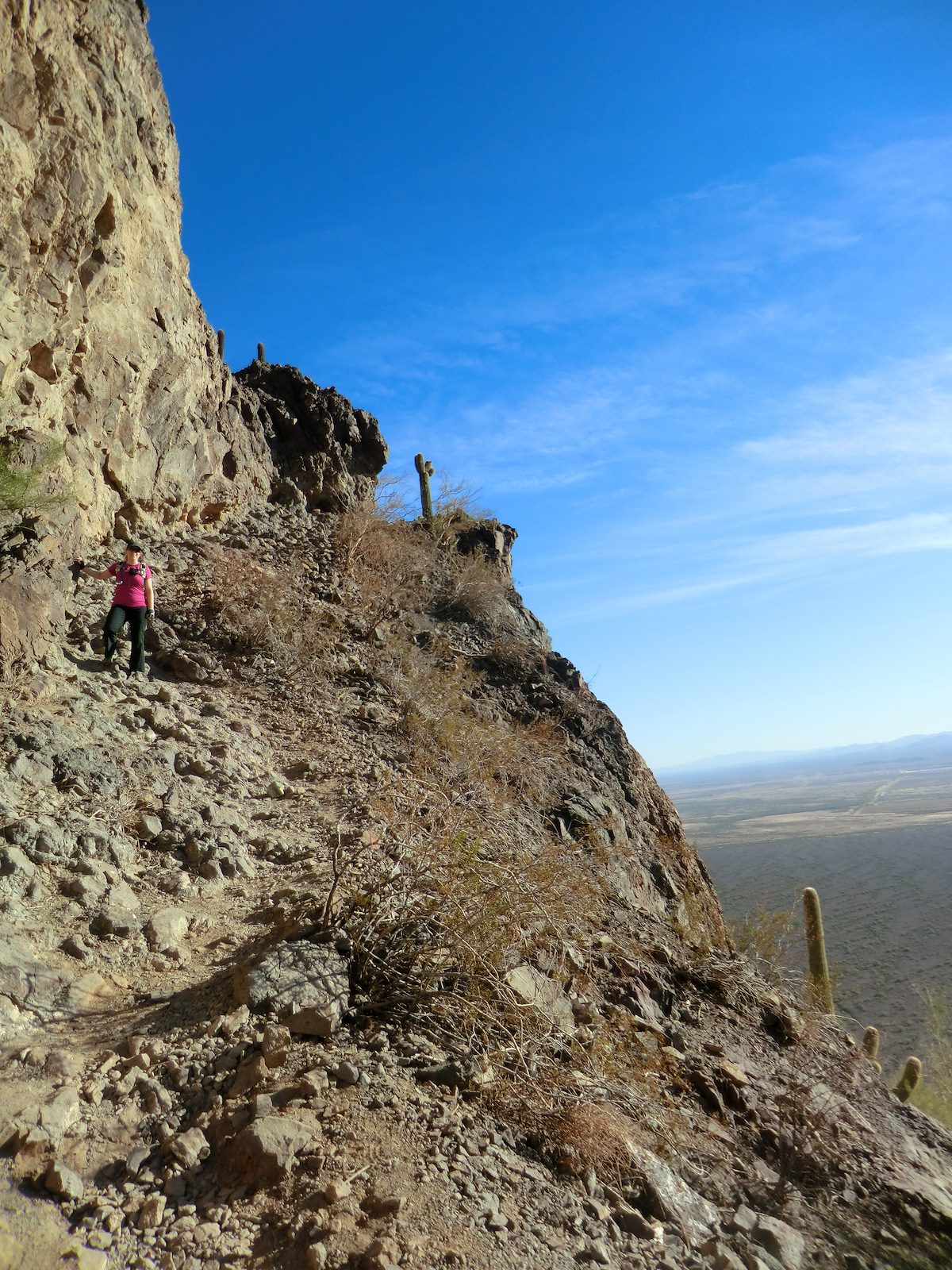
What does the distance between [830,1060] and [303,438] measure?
1315cm

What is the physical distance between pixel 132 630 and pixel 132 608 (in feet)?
0.78

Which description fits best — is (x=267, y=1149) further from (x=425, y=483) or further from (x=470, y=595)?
(x=425, y=483)

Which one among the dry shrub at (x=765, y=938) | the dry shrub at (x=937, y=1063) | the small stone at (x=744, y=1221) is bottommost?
the dry shrub at (x=937, y=1063)

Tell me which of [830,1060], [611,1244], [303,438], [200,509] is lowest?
[830,1060]

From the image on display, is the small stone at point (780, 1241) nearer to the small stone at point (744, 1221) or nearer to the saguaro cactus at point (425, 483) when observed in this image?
the small stone at point (744, 1221)

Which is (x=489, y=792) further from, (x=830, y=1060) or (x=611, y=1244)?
(x=611, y=1244)

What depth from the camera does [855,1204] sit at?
16.6ft

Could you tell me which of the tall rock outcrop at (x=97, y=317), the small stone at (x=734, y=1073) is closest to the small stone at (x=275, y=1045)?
the small stone at (x=734, y=1073)

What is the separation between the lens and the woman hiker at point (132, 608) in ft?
27.8

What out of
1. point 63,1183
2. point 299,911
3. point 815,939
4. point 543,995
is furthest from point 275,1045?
point 815,939

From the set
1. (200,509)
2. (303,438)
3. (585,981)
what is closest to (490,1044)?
(585,981)

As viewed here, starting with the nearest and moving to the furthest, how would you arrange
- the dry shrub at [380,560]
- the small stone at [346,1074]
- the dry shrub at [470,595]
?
the small stone at [346,1074], the dry shrub at [380,560], the dry shrub at [470,595]

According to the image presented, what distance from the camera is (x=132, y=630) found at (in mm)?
8727

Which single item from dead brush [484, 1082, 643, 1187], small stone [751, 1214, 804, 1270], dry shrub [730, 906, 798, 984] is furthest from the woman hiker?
dry shrub [730, 906, 798, 984]
